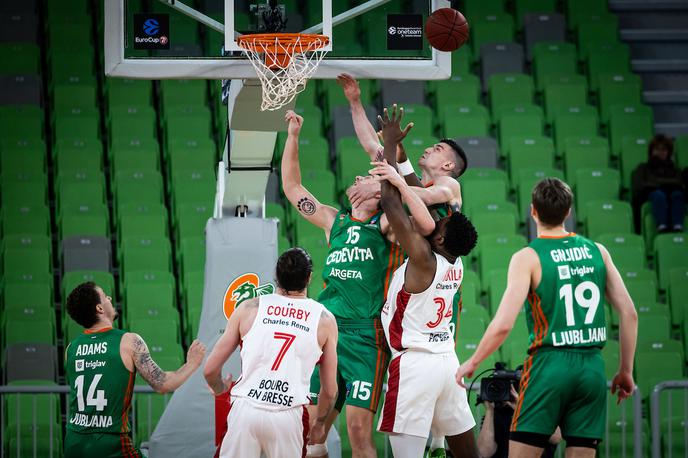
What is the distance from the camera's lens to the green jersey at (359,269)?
7660 mm

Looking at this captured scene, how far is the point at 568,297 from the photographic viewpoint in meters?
6.00

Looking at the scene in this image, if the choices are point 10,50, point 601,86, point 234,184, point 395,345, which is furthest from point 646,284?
point 10,50

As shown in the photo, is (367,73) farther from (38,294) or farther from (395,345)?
(38,294)

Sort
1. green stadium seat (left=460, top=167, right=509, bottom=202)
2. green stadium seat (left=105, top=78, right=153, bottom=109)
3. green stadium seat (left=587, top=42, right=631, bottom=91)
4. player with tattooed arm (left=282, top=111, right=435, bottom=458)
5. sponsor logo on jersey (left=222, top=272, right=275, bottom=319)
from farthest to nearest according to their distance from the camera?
green stadium seat (left=587, top=42, right=631, bottom=91) < green stadium seat (left=105, top=78, right=153, bottom=109) < green stadium seat (left=460, top=167, right=509, bottom=202) < sponsor logo on jersey (left=222, top=272, right=275, bottom=319) < player with tattooed arm (left=282, top=111, right=435, bottom=458)

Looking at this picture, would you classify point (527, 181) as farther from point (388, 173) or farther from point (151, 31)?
point (388, 173)

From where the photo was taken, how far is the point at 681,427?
1095 centimetres

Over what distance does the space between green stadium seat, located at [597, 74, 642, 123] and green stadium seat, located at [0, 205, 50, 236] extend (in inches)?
270

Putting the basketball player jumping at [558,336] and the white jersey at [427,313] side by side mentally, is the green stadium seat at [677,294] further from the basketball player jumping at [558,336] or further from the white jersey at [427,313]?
the basketball player jumping at [558,336]

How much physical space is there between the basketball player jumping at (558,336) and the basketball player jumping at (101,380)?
2097 millimetres

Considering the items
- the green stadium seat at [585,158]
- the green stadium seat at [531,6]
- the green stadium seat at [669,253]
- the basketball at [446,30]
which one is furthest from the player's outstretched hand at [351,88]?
the green stadium seat at [531,6]

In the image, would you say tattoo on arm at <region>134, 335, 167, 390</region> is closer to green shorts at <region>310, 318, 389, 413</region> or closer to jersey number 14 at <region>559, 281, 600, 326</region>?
green shorts at <region>310, 318, 389, 413</region>

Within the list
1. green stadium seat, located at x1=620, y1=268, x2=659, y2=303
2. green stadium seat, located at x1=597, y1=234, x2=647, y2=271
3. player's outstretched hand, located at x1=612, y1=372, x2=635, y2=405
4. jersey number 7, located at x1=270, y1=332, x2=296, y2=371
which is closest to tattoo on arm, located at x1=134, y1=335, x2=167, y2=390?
jersey number 7, located at x1=270, y1=332, x2=296, y2=371

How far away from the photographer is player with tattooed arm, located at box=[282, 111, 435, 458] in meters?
7.36

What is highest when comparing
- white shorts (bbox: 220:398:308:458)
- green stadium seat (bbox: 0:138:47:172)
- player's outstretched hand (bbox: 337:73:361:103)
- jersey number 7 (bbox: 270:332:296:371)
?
green stadium seat (bbox: 0:138:47:172)
